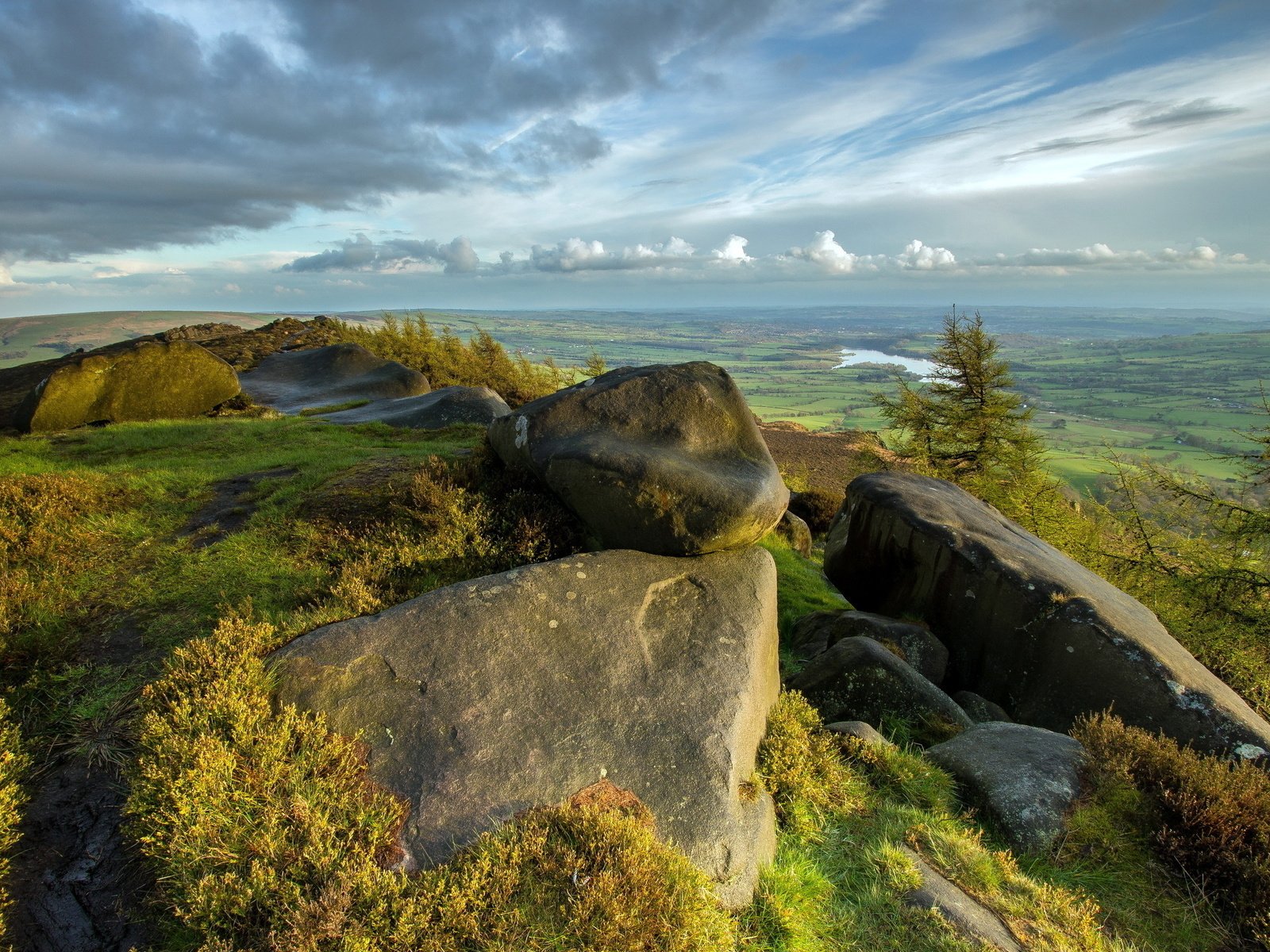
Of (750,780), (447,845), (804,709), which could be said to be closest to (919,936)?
(750,780)

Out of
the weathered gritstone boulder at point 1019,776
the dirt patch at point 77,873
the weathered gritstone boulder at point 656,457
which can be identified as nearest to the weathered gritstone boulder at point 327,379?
the weathered gritstone boulder at point 656,457

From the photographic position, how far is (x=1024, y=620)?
11430 millimetres

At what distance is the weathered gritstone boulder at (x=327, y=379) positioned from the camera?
31156 mm

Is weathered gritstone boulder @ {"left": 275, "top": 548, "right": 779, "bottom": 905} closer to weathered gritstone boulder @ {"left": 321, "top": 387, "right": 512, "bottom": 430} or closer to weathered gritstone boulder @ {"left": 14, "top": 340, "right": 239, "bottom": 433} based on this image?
weathered gritstone boulder @ {"left": 321, "top": 387, "right": 512, "bottom": 430}

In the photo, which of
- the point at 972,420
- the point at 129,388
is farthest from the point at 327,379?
the point at 972,420

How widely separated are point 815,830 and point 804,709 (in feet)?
6.32

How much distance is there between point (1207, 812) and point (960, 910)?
12.2 feet

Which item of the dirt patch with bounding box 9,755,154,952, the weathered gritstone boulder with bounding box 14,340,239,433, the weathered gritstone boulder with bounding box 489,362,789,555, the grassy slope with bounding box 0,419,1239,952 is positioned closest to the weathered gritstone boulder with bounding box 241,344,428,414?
the weathered gritstone boulder with bounding box 14,340,239,433

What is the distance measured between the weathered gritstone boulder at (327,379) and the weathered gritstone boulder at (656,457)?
73.7 ft

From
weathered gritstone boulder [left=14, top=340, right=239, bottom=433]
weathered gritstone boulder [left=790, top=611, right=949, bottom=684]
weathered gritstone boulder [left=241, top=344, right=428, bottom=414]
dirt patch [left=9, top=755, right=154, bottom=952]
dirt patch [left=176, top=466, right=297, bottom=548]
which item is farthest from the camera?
weathered gritstone boulder [left=241, top=344, right=428, bottom=414]

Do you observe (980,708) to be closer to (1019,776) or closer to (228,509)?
(1019,776)

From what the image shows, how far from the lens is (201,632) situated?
7977 mm

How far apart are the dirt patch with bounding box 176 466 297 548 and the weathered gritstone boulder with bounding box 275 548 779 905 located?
515 cm

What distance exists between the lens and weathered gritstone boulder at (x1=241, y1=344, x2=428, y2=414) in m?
31.2
